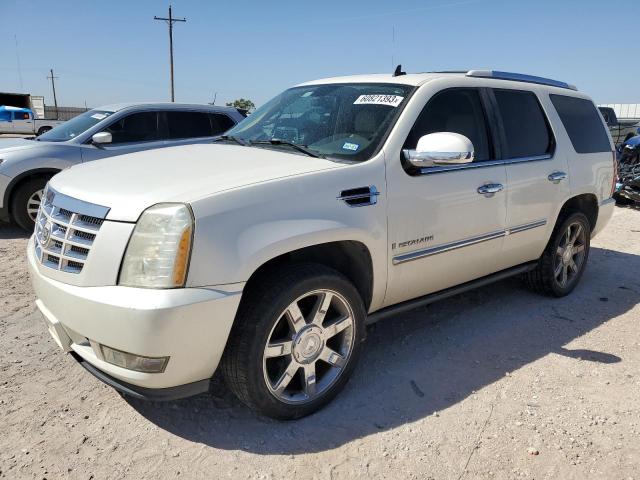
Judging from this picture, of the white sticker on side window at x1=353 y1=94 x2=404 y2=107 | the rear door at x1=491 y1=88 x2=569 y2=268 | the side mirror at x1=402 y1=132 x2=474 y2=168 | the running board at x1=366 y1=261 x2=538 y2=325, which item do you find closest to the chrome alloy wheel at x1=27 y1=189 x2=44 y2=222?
the white sticker on side window at x1=353 y1=94 x2=404 y2=107

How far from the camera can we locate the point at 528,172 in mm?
3975

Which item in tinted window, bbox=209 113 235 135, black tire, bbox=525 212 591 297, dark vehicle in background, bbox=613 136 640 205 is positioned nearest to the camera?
black tire, bbox=525 212 591 297

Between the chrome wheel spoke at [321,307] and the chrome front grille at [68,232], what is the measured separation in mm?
1145

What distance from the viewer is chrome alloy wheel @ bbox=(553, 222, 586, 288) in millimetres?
4684

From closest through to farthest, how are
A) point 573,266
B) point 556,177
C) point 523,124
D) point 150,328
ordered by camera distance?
point 150,328 → point 523,124 → point 556,177 → point 573,266

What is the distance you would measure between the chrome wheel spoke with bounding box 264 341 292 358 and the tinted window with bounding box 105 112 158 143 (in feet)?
18.0

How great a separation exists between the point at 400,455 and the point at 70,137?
20.7ft

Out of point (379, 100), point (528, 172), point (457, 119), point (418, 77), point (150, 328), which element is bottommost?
point (150, 328)

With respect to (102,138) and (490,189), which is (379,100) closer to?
(490,189)

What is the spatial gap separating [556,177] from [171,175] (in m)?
3.09

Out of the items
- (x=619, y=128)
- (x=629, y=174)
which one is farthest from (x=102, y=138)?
(x=619, y=128)

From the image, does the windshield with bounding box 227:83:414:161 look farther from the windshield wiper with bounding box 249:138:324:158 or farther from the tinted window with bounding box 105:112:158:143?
the tinted window with bounding box 105:112:158:143

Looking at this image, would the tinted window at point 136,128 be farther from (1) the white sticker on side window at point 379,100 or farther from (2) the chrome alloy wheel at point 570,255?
(2) the chrome alloy wheel at point 570,255

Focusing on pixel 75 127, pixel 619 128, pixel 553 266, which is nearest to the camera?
pixel 553 266
